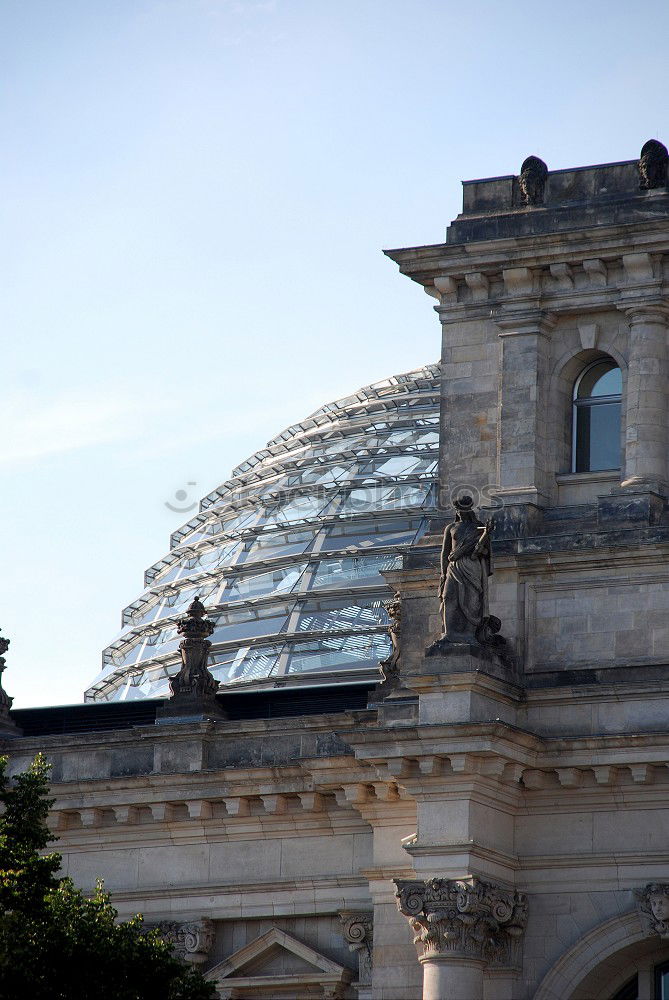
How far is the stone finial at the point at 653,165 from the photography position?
44.1 metres

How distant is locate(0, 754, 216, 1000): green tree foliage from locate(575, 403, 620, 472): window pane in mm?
11263

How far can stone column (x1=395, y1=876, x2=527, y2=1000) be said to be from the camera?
Answer: 132 ft

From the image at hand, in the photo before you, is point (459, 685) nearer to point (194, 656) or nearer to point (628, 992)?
point (628, 992)

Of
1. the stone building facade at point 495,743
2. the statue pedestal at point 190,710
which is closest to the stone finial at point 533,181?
the stone building facade at point 495,743

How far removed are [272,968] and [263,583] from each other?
33874mm

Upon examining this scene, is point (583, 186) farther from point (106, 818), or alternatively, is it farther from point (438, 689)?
point (106, 818)

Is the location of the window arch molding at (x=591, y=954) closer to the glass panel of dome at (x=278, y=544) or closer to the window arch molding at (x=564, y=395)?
the window arch molding at (x=564, y=395)

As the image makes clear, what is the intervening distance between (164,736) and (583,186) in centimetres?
1268

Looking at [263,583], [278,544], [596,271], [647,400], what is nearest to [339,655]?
[263,583]

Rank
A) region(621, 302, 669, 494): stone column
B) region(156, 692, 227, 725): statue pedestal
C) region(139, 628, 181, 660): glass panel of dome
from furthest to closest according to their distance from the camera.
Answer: region(139, 628, 181, 660): glass panel of dome, region(156, 692, 227, 725): statue pedestal, region(621, 302, 669, 494): stone column

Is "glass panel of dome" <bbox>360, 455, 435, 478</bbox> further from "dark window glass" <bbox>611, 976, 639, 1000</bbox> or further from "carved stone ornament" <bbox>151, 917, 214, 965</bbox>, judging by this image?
"dark window glass" <bbox>611, 976, 639, 1000</bbox>

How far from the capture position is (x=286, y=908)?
45219 millimetres

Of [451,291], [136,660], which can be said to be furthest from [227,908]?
[136,660]

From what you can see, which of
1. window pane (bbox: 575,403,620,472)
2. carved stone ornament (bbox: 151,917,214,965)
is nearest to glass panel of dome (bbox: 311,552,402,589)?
carved stone ornament (bbox: 151,917,214,965)
